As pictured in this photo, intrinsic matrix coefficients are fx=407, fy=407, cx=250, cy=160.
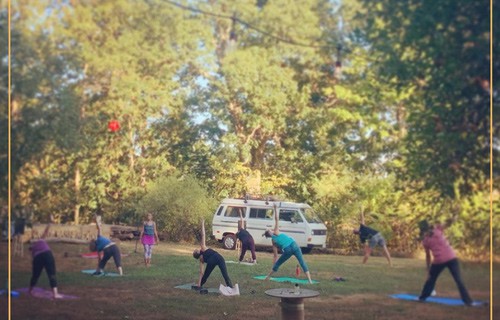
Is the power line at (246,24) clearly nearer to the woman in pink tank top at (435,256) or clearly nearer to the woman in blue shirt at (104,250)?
the woman in pink tank top at (435,256)

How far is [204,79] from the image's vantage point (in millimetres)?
4504

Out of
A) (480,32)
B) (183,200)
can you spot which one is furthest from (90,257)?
(480,32)

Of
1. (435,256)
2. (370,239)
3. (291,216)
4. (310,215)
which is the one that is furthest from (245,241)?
(435,256)

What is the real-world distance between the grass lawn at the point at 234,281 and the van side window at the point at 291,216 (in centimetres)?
46

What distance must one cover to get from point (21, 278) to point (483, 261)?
531 cm

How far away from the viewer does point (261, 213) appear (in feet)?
15.0

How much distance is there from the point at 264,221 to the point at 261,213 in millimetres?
95

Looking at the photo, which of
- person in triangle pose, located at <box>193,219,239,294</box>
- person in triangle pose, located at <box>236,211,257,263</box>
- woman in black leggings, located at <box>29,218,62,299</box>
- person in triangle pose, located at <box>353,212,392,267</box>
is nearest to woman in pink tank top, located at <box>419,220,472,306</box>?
person in triangle pose, located at <box>353,212,392,267</box>

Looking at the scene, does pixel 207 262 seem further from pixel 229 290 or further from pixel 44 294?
pixel 44 294

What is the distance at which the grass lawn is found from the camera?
454cm

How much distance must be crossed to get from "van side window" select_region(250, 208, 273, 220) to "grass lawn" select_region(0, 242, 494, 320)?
0.41 metres

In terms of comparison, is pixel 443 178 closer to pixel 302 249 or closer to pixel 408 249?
pixel 408 249

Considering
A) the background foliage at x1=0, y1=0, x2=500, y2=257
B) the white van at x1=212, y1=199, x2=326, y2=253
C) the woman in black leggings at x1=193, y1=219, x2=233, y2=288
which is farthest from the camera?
the woman in black leggings at x1=193, y1=219, x2=233, y2=288

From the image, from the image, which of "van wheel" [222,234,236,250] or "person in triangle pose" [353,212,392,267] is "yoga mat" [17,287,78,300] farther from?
"person in triangle pose" [353,212,392,267]
